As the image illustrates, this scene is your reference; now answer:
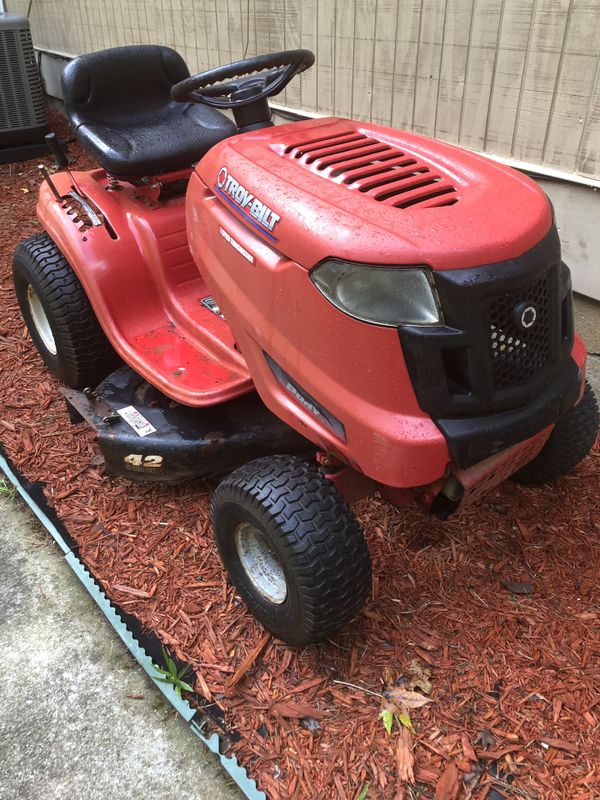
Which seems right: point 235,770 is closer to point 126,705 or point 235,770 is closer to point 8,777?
point 126,705

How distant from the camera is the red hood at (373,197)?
1522 millimetres

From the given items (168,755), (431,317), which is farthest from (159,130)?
(168,755)

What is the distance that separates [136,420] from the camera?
8.05 ft

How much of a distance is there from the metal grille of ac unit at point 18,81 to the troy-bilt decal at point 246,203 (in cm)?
515

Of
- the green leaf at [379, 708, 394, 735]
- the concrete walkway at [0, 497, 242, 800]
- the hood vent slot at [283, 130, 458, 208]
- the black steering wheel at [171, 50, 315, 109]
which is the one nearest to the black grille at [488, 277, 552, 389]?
the hood vent slot at [283, 130, 458, 208]

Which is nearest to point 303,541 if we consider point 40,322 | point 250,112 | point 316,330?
point 316,330

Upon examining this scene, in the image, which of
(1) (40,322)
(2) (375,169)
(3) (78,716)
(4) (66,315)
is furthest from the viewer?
(1) (40,322)

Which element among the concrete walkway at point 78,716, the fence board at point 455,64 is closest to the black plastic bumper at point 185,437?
the concrete walkway at point 78,716

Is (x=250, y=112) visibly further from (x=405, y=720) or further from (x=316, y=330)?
(x=405, y=720)

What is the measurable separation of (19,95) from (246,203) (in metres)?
5.37

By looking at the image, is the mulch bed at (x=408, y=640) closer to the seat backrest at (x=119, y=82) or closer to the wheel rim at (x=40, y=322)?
the wheel rim at (x=40, y=322)

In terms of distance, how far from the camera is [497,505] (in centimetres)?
248

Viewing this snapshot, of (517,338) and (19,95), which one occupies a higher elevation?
(517,338)

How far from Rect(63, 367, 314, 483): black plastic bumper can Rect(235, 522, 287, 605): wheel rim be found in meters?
0.36
